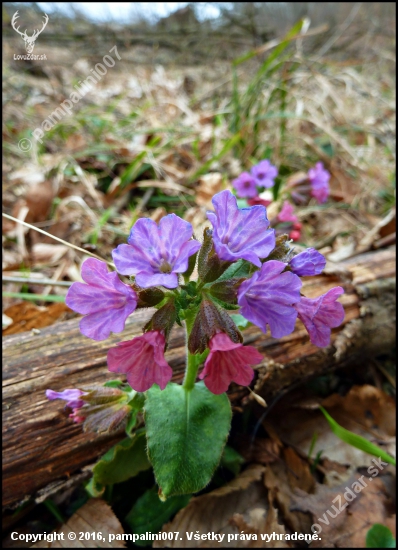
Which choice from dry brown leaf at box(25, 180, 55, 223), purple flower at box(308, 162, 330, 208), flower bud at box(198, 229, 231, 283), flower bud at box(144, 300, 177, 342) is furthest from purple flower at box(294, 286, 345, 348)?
dry brown leaf at box(25, 180, 55, 223)

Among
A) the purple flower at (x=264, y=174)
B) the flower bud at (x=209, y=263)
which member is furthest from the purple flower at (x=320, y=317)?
the purple flower at (x=264, y=174)

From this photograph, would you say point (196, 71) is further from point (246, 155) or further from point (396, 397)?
point (396, 397)

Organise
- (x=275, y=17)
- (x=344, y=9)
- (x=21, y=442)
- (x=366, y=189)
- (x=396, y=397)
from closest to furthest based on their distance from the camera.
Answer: (x=21, y=442) < (x=396, y=397) < (x=366, y=189) < (x=275, y=17) < (x=344, y=9)

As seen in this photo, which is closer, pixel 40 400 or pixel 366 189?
pixel 40 400

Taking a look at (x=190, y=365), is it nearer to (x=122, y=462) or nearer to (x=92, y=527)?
(x=122, y=462)

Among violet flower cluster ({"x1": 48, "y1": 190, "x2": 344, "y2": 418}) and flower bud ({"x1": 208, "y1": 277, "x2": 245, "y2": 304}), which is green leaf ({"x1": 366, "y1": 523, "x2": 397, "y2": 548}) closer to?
violet flower cluster ({"x1": 48, "y1": 190, "x2": 344, "y2": 418})

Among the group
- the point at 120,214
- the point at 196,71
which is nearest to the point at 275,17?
the point at 196,71
